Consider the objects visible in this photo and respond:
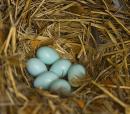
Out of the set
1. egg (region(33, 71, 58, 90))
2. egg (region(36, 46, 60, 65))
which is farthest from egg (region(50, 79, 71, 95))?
egg (region(36, 46, 60, 65))

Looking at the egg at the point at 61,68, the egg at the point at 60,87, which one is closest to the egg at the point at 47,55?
the egg at the point at 61,68

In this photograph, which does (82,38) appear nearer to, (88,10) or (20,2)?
(88,10)

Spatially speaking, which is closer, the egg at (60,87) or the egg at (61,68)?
the egg at (60,87)

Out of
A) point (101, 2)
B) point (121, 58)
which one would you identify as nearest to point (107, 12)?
point (101, 2)

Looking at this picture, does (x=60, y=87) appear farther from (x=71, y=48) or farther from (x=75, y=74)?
(x=71, y=48)

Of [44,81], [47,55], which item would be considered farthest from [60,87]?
[47,55]

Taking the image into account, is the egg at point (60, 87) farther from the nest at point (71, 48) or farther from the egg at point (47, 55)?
the egg at point (47, 55)
